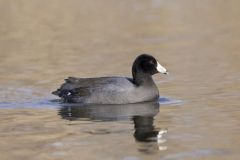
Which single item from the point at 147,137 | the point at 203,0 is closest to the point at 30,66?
the point at 147,137

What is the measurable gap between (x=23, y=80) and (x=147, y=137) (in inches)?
289

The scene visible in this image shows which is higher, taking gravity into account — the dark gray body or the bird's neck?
the bird's neck

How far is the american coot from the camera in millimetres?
16812

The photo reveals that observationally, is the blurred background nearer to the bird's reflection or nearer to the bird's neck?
the bird's reflection

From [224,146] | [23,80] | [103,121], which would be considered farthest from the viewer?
[23,80]

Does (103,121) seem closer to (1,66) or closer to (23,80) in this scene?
(23,80)

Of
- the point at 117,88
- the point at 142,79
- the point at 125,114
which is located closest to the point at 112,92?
the point at 117,88

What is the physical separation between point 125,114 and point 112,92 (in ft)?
4.14

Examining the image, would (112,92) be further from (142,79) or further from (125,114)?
(125,114)

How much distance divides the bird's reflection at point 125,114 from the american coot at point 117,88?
0.18 meters

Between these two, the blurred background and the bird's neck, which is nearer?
the blurred background

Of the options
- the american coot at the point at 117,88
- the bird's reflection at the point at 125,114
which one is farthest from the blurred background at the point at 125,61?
the american coot at the point at 117,88

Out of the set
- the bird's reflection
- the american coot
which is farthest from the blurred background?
the american coot

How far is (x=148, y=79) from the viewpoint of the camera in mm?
17109
